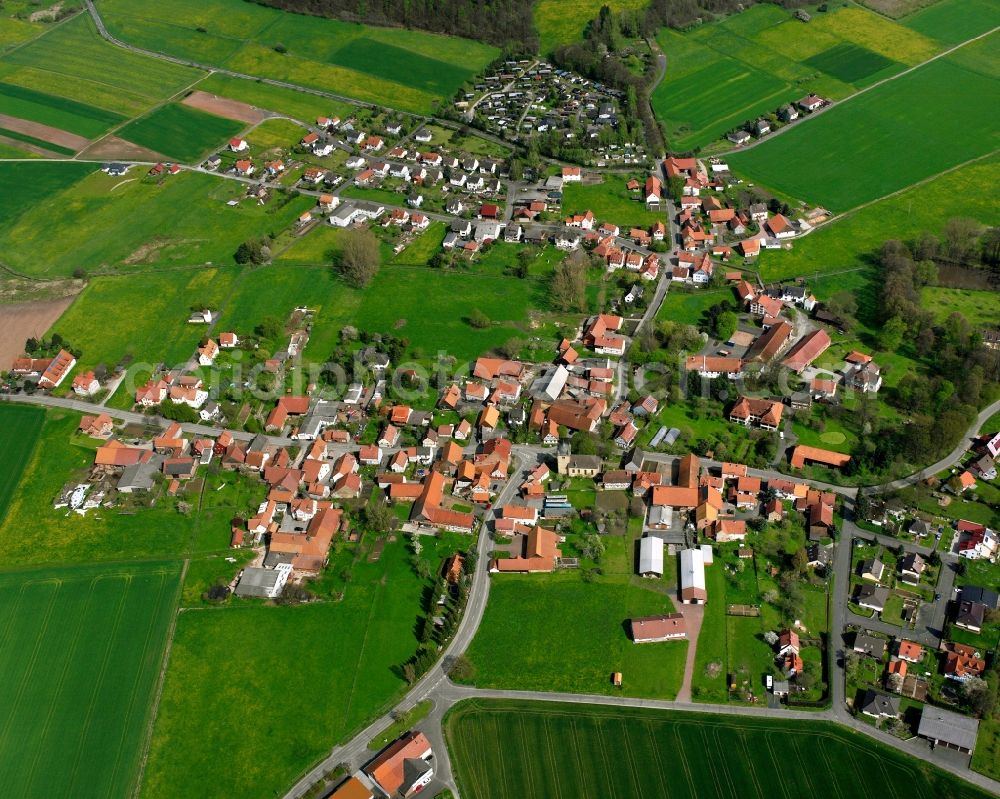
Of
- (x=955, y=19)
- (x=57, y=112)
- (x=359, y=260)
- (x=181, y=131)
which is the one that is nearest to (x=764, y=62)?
(x=955, y=19)

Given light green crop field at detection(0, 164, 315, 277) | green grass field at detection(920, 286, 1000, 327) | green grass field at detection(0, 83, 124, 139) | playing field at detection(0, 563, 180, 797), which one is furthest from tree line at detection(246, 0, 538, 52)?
playing field at detection(0, 563, 180, 797)

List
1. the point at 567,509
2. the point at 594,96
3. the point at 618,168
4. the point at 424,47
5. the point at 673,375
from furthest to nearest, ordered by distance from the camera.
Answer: the point at 424,47 → the point at 594,96 → the point at 618,168 → the point at 673,375 → the point at 567,509

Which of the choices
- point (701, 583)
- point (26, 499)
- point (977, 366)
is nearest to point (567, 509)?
point (701, 583)

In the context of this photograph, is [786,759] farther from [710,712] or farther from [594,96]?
[594,96]

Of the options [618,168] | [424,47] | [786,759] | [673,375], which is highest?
[424,47]

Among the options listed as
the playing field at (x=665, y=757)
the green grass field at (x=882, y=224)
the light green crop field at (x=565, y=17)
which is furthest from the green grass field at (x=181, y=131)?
the playing field at (x=665, y=757)

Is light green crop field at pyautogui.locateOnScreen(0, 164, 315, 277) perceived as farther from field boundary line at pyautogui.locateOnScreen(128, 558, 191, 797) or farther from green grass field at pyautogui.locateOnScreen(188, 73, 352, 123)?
field boundary line at pyautogui.locateOnScreen(128, 558, 191, 797)

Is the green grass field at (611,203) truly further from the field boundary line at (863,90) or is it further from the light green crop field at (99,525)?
the light green crop field at (99,525)
